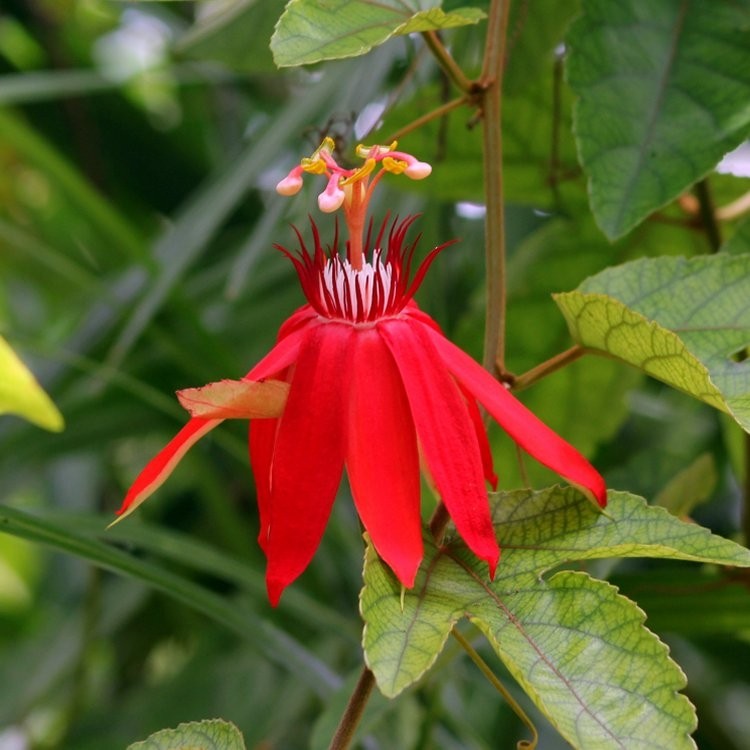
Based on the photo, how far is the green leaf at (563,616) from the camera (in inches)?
12.5

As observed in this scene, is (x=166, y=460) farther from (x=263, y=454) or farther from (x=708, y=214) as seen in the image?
(x=708, y=214)

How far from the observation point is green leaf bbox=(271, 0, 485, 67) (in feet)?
1.23

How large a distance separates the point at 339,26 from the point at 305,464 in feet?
0.51

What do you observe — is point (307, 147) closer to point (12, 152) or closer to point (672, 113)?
point (12, 152)

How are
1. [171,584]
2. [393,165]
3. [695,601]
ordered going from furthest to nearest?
[695,601]
[171,584]
[393,165]

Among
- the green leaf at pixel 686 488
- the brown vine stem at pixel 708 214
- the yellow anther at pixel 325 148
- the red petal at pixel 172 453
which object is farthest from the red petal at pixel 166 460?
the brown vine stem at pixel 708 214

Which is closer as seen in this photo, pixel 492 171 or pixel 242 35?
pixel 492 171

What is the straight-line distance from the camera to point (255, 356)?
3.32 ft

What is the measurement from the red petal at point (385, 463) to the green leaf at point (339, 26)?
102mm

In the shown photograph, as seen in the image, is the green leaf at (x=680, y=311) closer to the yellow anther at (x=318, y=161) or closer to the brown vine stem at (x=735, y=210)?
the yellow anther at (x=318, y=161)

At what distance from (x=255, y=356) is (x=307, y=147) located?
23cm

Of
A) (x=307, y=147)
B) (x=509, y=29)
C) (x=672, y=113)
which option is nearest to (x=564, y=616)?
(x=672, y=113)

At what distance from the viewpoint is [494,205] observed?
17.2 inches

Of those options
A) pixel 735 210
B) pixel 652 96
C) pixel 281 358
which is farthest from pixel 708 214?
pixel 281 358
